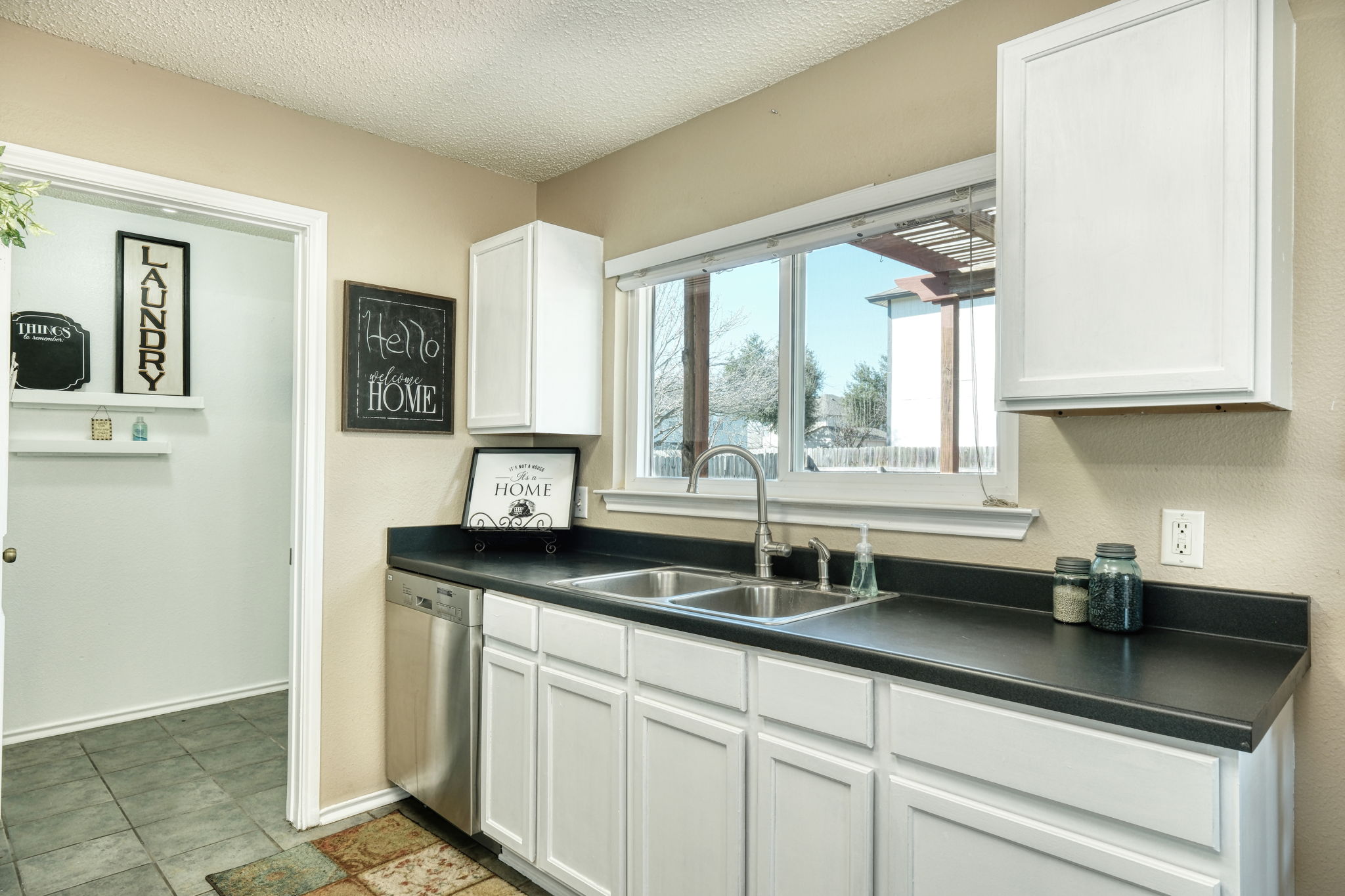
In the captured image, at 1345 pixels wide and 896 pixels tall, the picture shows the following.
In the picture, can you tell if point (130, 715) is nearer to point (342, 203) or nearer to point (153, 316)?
point (153, 316)

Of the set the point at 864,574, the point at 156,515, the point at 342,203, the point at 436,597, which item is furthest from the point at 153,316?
the point at 864,574

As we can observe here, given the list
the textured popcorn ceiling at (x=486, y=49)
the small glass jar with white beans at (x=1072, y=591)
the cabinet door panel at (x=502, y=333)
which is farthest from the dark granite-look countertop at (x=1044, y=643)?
the textured popcorn ceiling at (x=486, y=49)

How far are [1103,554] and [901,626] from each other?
0.43 metres

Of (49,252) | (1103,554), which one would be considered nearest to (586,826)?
(1103,554)

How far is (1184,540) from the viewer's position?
1623 mm

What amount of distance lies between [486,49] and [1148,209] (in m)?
1.78

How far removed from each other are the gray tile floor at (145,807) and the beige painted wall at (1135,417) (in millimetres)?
1758

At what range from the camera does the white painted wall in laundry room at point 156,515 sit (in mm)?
3330

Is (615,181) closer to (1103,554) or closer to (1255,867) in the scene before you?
(1103,554)

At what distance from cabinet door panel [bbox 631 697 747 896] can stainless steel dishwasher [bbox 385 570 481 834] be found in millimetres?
738

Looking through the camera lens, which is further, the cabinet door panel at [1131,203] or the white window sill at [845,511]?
the white window sill at [845,511]

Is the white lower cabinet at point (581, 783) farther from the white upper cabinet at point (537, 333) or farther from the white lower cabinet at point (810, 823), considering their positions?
the white upper cabinet at point (537, 333)

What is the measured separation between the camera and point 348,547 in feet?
9.01

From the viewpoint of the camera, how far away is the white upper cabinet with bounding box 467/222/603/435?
9.11 ft
